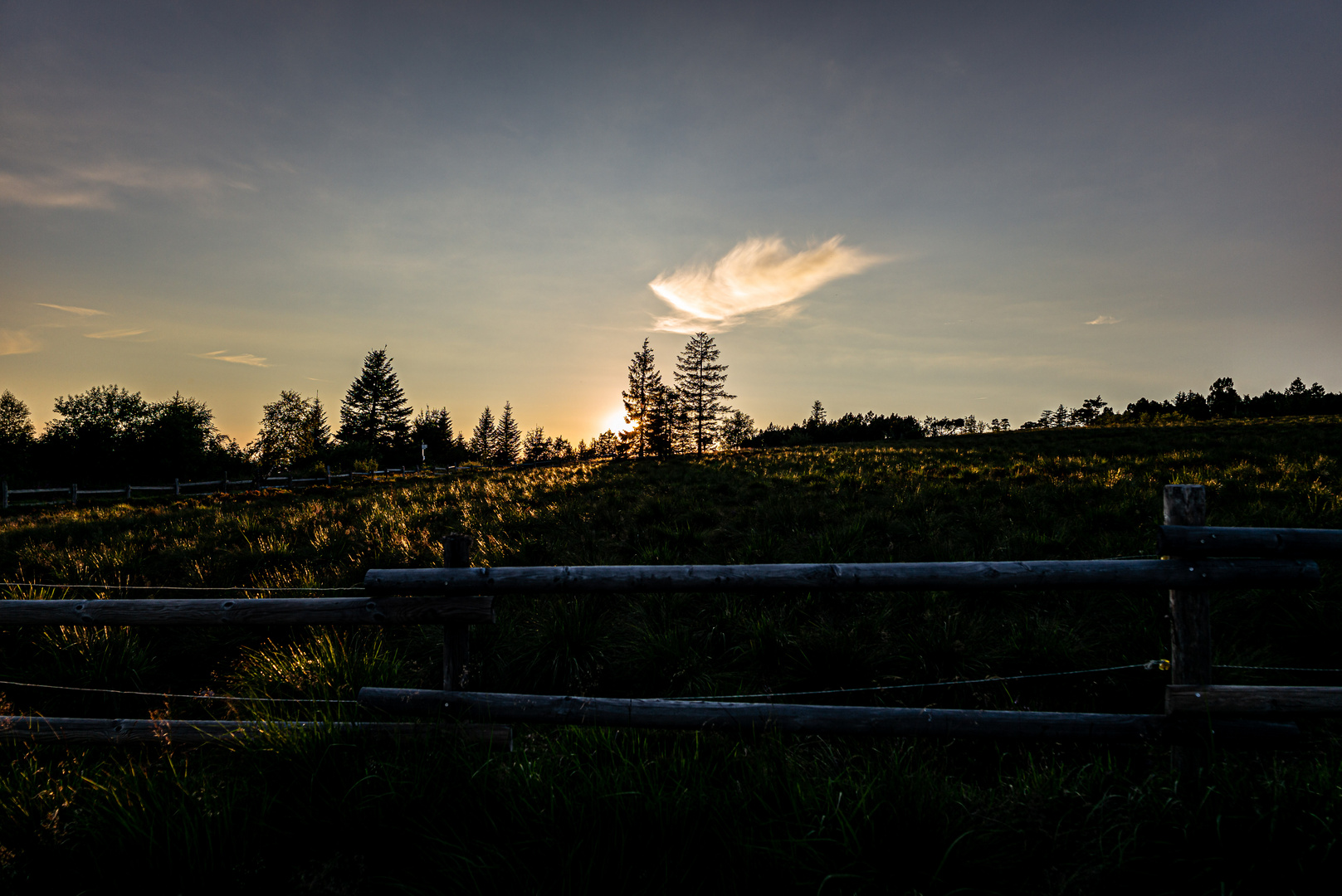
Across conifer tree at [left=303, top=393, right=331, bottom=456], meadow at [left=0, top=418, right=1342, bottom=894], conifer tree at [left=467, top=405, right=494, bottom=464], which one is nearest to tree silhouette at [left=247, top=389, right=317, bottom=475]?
conifer tree at [left=303, top=393, right=331, bottom=456]

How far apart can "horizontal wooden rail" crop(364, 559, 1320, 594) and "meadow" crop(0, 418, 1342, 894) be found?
2.56 ft

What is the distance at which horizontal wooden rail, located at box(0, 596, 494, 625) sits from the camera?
Answer: 313 cm

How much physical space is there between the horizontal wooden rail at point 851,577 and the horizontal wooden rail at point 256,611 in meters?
0.10

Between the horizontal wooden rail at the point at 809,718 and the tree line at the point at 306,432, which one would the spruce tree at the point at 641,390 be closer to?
the tree line at the point at 306,432

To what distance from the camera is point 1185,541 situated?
2.77 m

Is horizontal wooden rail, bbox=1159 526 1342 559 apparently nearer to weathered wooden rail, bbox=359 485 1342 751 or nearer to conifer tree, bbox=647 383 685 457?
weathered wooden rail, bbox=359 485 1342 751

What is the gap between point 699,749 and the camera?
2.85 metres

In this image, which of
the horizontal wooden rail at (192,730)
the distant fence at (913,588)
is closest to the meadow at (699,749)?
the horizontal wooden rail at (192,730)

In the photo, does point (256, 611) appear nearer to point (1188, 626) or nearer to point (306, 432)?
point (1188, 626)

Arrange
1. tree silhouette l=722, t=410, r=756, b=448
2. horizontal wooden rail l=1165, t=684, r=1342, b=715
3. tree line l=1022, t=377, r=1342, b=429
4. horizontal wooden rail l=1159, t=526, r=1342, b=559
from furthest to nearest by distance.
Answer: tree silhouette l=722, t=410, r=756, b=448
tree line l=1022, t=377, r=1342, b=429
horizontal wooden rail l=1159, t=526, r=1342, b=559
horizontal wooden rail l=1165, t=684, r=1342, b=715

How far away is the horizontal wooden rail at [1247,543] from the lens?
276 cm

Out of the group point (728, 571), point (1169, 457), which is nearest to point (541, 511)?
point (728, 571)

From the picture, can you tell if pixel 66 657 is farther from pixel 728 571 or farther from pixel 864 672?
pixel 864 672

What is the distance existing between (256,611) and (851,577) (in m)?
3.87
